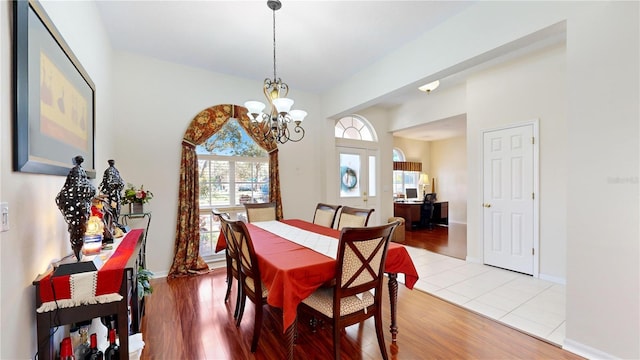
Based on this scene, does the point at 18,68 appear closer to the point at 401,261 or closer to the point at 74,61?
the point at 74,61

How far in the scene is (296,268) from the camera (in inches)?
65.0

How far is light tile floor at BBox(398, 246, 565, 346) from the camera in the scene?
235cm

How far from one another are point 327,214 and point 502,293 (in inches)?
84.6

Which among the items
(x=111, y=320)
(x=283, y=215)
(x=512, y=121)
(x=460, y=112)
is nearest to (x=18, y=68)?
(x=111, y=320)

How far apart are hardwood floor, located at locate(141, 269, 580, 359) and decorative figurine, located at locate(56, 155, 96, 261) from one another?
1.19 metres

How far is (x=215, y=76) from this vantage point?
13.3 feet

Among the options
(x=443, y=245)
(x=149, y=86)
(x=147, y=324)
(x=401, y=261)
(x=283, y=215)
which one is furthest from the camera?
(x=443, y=245)

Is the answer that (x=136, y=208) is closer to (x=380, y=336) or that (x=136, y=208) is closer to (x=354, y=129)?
(x=380, y=336)

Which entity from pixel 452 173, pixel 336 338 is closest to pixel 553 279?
pixel 336 338

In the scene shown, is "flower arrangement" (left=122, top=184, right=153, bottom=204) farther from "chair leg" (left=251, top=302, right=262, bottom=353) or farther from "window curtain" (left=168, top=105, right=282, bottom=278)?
"chair leg" (left=251, top=302, right=262, bottom=353)

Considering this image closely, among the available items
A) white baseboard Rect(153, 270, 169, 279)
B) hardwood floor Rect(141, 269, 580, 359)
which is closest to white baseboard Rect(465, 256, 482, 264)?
hardwood floor Rect(141, 269, 580, 359)

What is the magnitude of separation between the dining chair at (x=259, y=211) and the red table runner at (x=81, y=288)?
2363mm

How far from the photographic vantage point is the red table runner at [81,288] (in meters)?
1.20

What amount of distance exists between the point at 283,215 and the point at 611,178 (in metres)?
3.84
